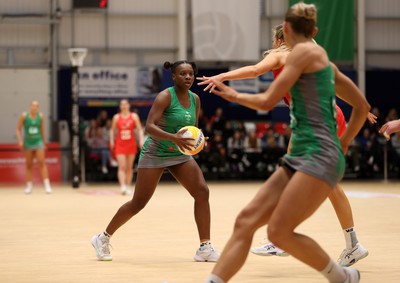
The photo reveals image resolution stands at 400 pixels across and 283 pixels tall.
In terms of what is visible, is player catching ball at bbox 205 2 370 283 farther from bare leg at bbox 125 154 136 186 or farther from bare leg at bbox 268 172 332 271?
bare leg at bbox 125 154 136 186

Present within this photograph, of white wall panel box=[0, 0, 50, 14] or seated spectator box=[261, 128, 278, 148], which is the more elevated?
white wall panel box=[0, 0, 50, 14]

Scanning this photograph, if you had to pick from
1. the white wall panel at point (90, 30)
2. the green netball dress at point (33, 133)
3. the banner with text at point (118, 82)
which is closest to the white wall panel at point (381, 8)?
the banner with text at point (118, 82)

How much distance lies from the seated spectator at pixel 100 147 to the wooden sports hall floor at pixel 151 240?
6069mm

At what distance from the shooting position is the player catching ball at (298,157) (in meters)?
5.65

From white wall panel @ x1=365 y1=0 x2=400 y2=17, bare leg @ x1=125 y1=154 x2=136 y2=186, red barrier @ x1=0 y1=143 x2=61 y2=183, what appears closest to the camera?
bare leg @ x1=125 y1=154 x2=136 y2=186

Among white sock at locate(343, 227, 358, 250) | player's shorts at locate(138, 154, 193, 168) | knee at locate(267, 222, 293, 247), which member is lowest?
white sock at locate(343, 227, 358, 250)

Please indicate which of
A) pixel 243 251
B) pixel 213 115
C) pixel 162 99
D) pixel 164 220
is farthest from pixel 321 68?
pixel 213 115

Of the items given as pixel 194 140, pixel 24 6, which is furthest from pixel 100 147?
pixel 194 140

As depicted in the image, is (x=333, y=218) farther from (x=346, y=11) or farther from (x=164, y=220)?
(x=346, y=11)

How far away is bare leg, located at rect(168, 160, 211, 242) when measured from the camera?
8.57m

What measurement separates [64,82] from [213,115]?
14.8 ft

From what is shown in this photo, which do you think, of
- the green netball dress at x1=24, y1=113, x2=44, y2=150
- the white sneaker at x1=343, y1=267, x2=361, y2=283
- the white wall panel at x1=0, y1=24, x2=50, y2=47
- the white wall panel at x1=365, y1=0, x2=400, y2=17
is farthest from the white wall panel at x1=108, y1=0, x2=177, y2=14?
the white sneaker at x1=343, y1=267, x2=361, y2=283

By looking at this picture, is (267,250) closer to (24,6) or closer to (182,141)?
(182,141)

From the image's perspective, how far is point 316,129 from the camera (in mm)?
5785
